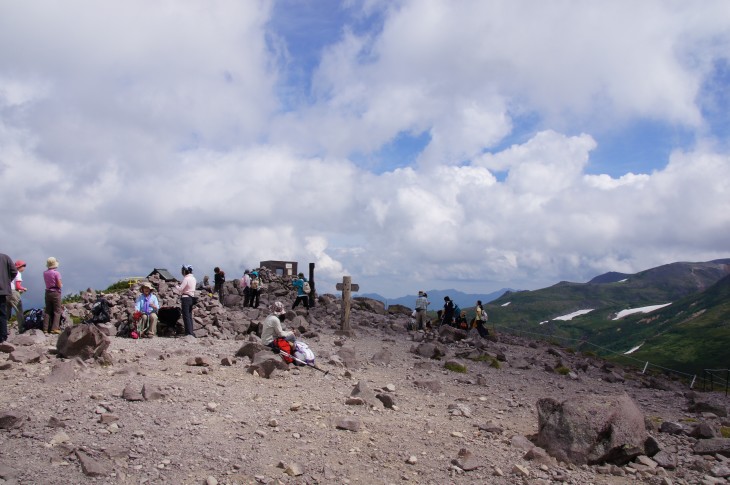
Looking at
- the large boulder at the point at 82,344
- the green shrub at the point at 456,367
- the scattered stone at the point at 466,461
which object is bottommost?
the scattered stone at the point at 466,461

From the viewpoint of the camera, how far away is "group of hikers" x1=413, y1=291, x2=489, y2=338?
31.9 m

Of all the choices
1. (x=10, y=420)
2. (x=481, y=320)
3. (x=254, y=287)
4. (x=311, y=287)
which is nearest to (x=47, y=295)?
(x=10, y=420)

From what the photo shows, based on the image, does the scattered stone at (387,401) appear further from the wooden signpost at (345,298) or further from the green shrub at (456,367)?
the wooden signpost at (345,298)

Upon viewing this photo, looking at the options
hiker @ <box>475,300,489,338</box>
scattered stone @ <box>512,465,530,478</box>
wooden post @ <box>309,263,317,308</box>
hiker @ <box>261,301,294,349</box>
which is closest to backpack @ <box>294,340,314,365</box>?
hiker @ <box>261,301,294,349</box>

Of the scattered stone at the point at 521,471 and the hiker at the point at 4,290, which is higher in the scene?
the hiker at the point at 4,290

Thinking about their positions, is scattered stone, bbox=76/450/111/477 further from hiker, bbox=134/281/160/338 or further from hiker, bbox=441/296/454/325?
hiker, bbox=441/296/454/325

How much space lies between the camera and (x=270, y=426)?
11.4 metres

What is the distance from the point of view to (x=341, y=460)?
10.2 metres

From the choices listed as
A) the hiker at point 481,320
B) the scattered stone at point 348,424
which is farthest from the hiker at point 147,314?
the hiker at point 481,320

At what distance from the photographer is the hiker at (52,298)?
18844 mm

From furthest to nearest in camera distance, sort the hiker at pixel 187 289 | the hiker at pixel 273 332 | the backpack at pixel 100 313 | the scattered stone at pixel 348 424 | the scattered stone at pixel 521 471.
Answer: the backpack at pixel 100 313, the hiker at pixel 187 289, the hiker at pixel 273 332, the scattered stone at pixel 348 424, the scattered stone at pixel 521 471

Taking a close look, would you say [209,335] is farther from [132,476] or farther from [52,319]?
[132,476]

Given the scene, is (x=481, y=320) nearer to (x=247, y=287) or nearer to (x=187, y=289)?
(x=247, y=287)

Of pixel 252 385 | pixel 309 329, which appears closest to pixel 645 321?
pixel 309 329
